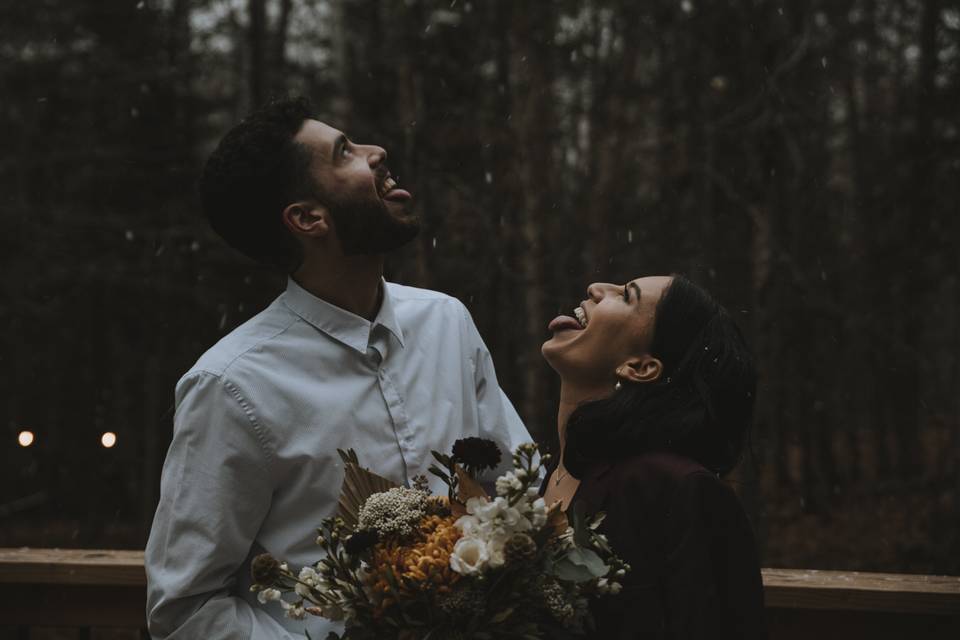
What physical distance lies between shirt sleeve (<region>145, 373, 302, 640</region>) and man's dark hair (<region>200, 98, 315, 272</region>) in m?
0.56

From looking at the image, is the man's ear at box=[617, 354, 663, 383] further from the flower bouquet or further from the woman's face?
the flower bouquet

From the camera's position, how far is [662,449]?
2266mm

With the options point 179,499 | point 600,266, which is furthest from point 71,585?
point 600,266

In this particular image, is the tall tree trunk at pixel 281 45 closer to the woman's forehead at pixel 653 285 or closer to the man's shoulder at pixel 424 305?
the man's shoulder at pixel 424 305

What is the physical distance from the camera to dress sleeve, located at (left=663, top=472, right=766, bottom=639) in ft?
6.58

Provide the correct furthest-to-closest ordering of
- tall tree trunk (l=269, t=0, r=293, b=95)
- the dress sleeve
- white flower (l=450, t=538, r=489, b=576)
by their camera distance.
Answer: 1. tall tree trunk (l=269, t=0, r=293, b=95)
2. the dress sleeve
3. white flower (l=450, t=538, r=489, b=576)

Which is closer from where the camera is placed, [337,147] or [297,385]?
[297,385]

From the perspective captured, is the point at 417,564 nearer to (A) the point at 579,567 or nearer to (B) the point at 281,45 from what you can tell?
(A) the point at 579,567

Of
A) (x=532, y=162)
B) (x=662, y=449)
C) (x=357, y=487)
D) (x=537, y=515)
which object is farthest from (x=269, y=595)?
(x=532, y=162)

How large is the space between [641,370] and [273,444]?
2.89 feet

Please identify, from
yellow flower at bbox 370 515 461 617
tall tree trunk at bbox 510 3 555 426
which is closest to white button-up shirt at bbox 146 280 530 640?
yellow flower at bbox 370 515 461 617

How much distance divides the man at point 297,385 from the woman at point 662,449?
1.27 feet

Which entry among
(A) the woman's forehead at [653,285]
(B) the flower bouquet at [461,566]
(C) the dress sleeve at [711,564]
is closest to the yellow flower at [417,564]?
(B) the flower bouquet at [461,566]

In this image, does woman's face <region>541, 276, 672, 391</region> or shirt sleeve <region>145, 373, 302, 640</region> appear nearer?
shirt sleeve <region>145, 373, 302, 640</region>
